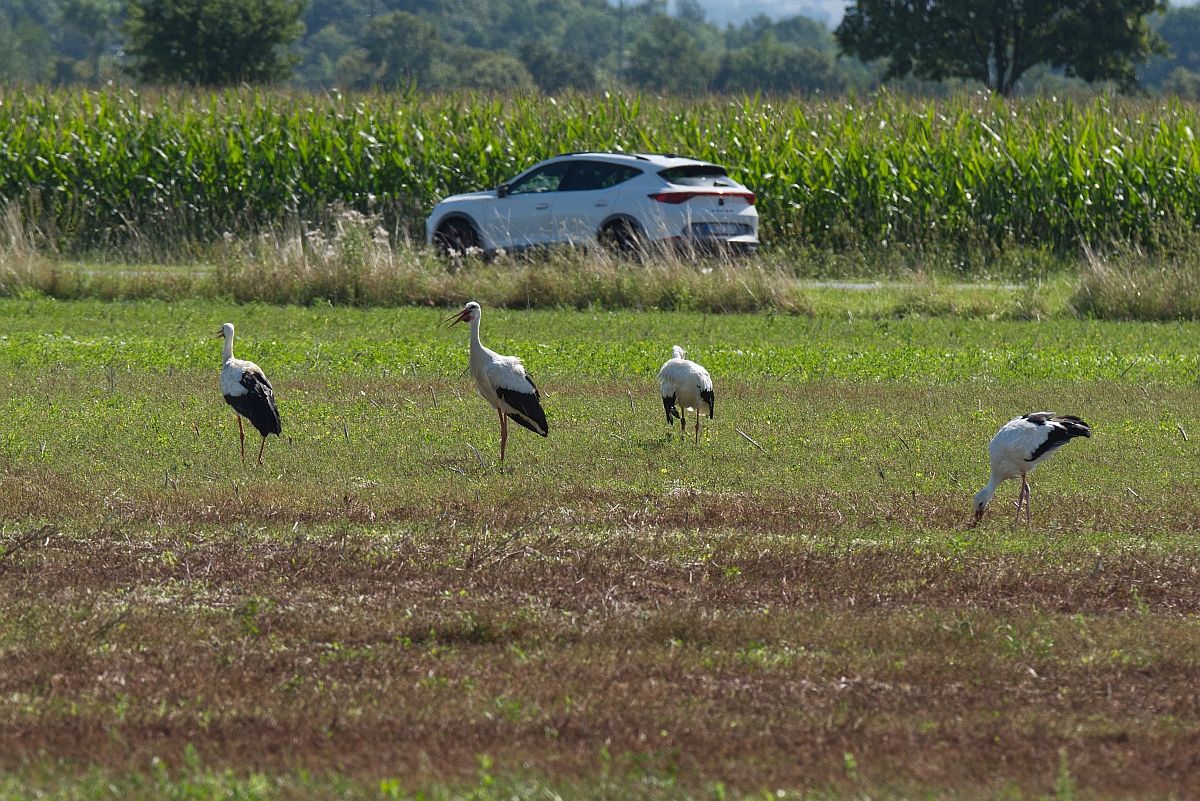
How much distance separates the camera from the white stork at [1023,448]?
8.16 metres

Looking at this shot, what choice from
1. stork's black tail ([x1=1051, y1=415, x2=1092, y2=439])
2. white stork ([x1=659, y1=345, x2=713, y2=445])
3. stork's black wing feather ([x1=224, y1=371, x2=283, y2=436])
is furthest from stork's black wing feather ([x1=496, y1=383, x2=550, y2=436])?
stork's black tail ([x1=1051, y1=415, x2=1092, y2=439])

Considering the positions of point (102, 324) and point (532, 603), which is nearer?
point (532, 603)

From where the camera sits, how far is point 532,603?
6.72 meters

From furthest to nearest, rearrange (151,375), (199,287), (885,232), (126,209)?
(126,209), (885,232), (199,287), (151,375)

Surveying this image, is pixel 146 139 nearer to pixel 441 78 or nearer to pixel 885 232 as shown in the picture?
pixel 885 232

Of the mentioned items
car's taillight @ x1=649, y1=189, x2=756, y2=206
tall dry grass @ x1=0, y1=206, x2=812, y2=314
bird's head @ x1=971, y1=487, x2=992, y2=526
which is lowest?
tall dry grass @ x1=0, y1=206, x2=812, y2=314

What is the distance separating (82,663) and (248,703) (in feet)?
2.87

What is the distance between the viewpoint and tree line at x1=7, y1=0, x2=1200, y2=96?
159 feet

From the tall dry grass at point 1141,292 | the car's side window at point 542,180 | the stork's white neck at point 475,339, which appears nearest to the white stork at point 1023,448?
the stork's white neck at point 475,339

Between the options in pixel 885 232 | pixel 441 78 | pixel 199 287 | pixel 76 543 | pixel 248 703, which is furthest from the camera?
pixel 441 78

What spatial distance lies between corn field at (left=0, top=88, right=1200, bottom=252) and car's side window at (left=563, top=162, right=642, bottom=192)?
3.80 meters

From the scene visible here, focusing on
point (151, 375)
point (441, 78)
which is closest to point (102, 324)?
point (151, 375)

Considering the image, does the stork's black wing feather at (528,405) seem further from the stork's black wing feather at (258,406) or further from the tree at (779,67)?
the tree at (779,67)

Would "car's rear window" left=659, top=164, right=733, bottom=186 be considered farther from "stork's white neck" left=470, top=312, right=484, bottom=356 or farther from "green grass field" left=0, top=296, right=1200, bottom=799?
"stork's white neck" left=470, top=312, right=484, bottom=356
